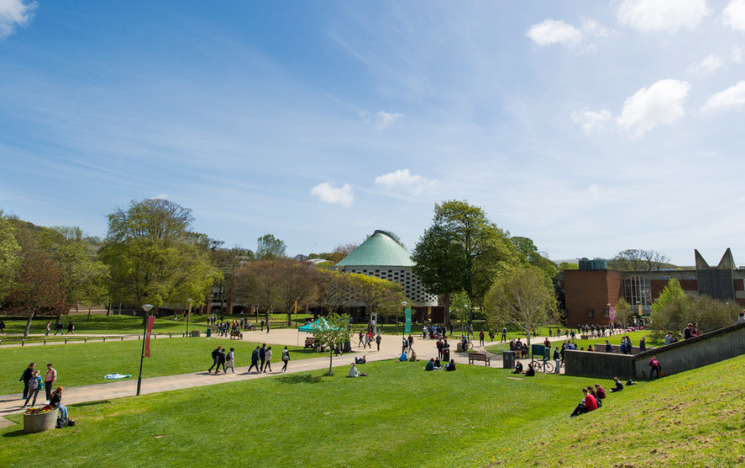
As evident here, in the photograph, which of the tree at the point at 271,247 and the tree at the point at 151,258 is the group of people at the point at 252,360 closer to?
the tree at the point at 151,258

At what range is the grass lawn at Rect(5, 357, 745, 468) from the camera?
7762mm

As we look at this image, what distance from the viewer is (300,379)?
764 inches

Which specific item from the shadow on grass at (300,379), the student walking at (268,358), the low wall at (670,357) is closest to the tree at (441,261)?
the low wall at (670,357)

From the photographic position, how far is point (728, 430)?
7094 millimetres

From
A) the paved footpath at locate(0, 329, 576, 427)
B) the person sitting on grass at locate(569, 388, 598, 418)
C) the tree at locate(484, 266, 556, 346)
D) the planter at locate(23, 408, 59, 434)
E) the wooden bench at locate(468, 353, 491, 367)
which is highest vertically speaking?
the tree at locate(484, 266, 556, 346)

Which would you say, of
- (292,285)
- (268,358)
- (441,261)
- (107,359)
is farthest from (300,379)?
(292,285)

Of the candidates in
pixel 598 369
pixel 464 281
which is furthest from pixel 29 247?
pixel 598 369

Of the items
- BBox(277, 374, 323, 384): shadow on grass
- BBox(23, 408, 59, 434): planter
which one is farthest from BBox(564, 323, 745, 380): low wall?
BBox(23, 408, 59, 434): planter

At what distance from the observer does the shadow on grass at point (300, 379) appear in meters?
19.0

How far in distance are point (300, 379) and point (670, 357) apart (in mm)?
16163

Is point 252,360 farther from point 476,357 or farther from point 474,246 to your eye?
point 474,246

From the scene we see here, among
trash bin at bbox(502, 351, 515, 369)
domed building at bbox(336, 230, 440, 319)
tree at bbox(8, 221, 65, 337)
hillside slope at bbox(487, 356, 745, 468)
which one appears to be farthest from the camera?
domed building at bbox(336, 230, 440, 319)

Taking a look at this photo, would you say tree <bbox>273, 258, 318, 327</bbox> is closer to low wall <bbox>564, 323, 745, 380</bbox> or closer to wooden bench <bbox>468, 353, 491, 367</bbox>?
wooden bench <bbox>468, 353, 491, 367</bbox>

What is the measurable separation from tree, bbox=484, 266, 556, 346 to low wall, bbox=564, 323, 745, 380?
908 centimetres
